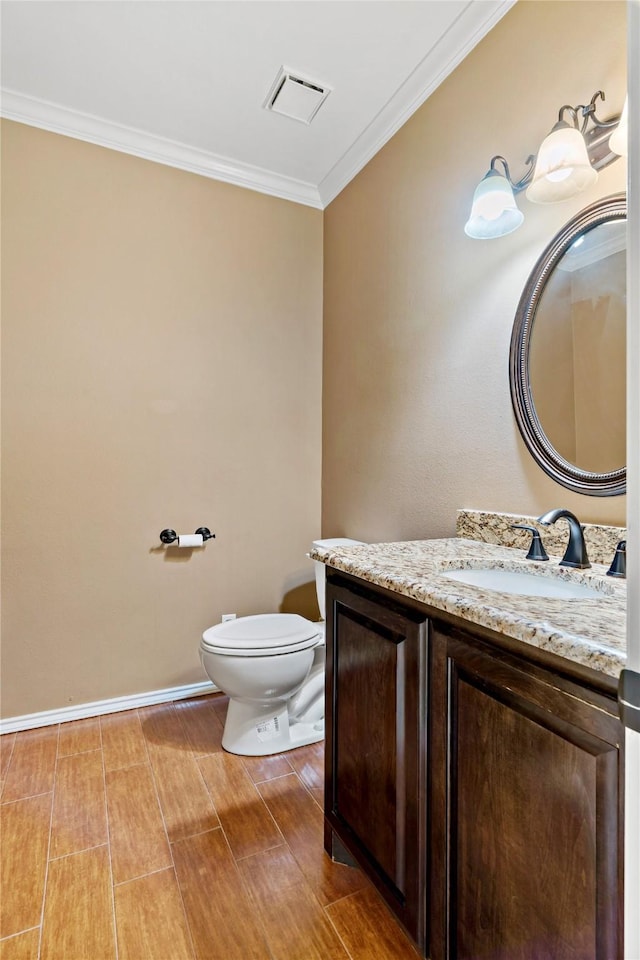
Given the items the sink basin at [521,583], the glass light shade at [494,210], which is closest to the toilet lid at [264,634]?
the sink basin at [521,583]

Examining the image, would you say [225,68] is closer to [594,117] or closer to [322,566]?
[594,117]

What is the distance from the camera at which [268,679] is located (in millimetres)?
1789

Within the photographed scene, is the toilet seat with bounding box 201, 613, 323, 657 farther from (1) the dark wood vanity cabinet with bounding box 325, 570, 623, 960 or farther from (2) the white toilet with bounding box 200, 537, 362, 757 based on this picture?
(1) the dark wood vanity cabinet with bounding box 325, 570, 623, 960

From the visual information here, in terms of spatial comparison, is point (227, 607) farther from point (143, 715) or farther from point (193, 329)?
point (193, 329)

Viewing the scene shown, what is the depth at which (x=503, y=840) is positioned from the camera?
79 cm

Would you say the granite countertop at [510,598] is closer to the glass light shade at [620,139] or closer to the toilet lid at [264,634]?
the toilet lid at [264,634]

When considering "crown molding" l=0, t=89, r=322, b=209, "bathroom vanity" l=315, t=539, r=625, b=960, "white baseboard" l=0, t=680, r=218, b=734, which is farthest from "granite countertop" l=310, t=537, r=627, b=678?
"crown molding" l=0, t=89, r=322, b=209

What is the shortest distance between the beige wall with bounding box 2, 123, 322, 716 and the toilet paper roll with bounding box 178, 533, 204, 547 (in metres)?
0.08

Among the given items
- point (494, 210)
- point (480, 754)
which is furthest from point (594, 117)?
point (480, 754)

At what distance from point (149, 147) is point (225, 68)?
0.58 m

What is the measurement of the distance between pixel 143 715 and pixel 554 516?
6.40 ft

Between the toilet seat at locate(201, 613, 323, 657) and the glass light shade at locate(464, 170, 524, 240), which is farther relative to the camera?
the toilet seat at locate(201, 613, 323, 657)

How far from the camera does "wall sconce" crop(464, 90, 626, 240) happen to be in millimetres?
1231

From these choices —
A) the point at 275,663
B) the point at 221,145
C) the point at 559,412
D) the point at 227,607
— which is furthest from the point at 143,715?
the point at 221,145
